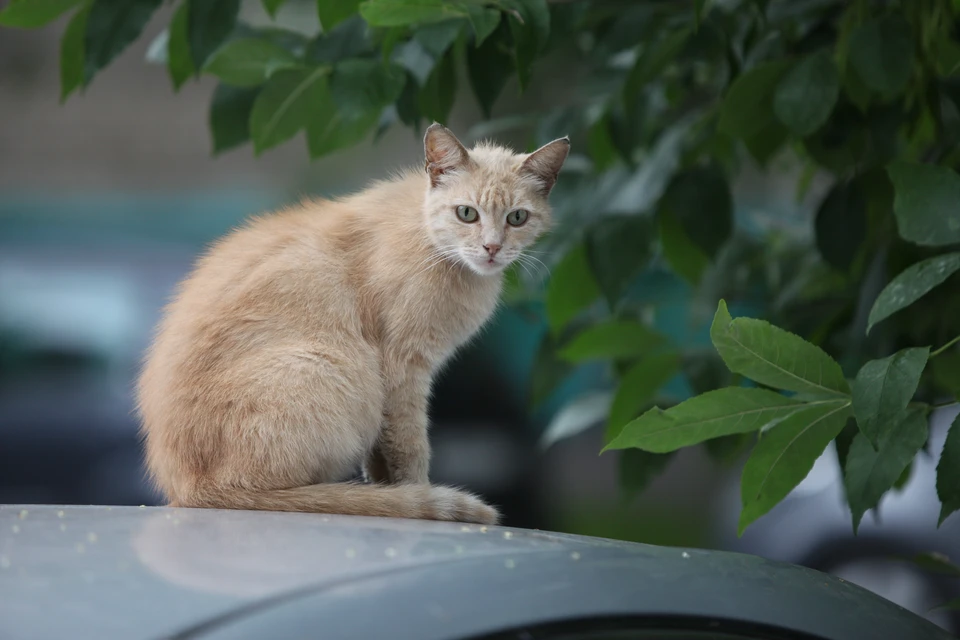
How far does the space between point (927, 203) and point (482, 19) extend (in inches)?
18.8

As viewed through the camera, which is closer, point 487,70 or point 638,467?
point 487,70

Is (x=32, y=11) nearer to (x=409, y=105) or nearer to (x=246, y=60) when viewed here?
(x=246, y=60)

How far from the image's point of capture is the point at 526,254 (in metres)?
1.38

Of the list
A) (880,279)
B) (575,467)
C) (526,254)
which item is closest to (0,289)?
(575,467)

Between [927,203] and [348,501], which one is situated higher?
[927,203]

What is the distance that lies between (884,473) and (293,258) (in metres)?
0.71

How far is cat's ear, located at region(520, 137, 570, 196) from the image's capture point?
1.22 m

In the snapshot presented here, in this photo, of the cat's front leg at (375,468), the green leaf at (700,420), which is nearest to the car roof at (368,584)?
the green leaf at (700,420)

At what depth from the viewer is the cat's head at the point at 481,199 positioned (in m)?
1.26

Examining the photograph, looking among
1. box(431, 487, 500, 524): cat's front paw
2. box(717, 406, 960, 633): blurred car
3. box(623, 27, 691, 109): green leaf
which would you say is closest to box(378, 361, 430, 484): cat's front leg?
box(431, 487, 500, 524): cat's front paw

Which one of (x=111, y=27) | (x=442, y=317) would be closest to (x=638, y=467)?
(x=442, y=317)

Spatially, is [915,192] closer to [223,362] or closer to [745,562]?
[745,562]

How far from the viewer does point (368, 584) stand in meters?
0.61

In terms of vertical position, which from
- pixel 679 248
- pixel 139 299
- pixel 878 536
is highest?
pixel 679 248
